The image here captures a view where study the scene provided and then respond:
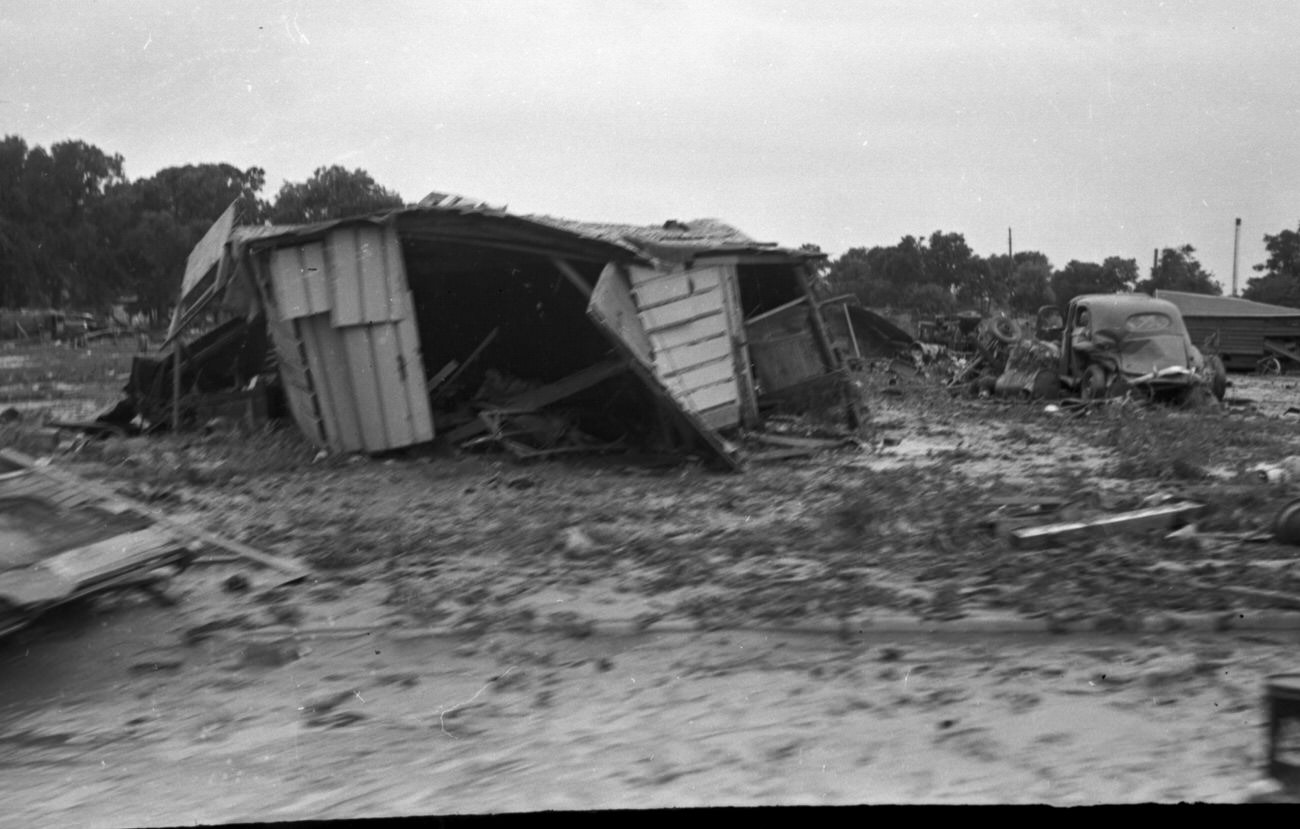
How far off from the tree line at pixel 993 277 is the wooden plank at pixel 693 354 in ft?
7.13

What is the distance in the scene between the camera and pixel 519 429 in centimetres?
1191

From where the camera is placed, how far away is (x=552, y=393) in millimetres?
12070

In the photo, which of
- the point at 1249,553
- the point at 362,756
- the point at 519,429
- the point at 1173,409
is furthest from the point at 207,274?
the point at 1173,409

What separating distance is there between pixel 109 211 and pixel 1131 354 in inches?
527

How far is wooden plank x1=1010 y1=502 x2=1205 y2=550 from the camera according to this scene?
6.35 metres

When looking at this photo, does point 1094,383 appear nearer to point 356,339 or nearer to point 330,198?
point 356,339

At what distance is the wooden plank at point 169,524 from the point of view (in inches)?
253

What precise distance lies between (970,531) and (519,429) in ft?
19.6

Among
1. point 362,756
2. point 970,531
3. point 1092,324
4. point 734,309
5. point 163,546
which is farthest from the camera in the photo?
point 1092,324

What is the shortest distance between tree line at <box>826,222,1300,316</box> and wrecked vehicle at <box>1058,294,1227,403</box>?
73 cm

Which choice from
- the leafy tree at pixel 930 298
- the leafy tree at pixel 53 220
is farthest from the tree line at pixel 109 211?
the leafy tree at pixel 930 298

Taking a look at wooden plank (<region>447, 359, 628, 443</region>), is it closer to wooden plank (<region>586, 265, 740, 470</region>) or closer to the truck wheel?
wooden plank (<region>586, 265, 740, 470</region>)

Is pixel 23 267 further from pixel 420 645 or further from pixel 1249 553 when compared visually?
pixel 1249 553

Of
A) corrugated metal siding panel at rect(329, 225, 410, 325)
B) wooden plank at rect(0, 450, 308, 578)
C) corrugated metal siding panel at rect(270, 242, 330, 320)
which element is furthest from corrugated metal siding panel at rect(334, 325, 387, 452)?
wooden plank at rect(0, 450, 308, 578)
